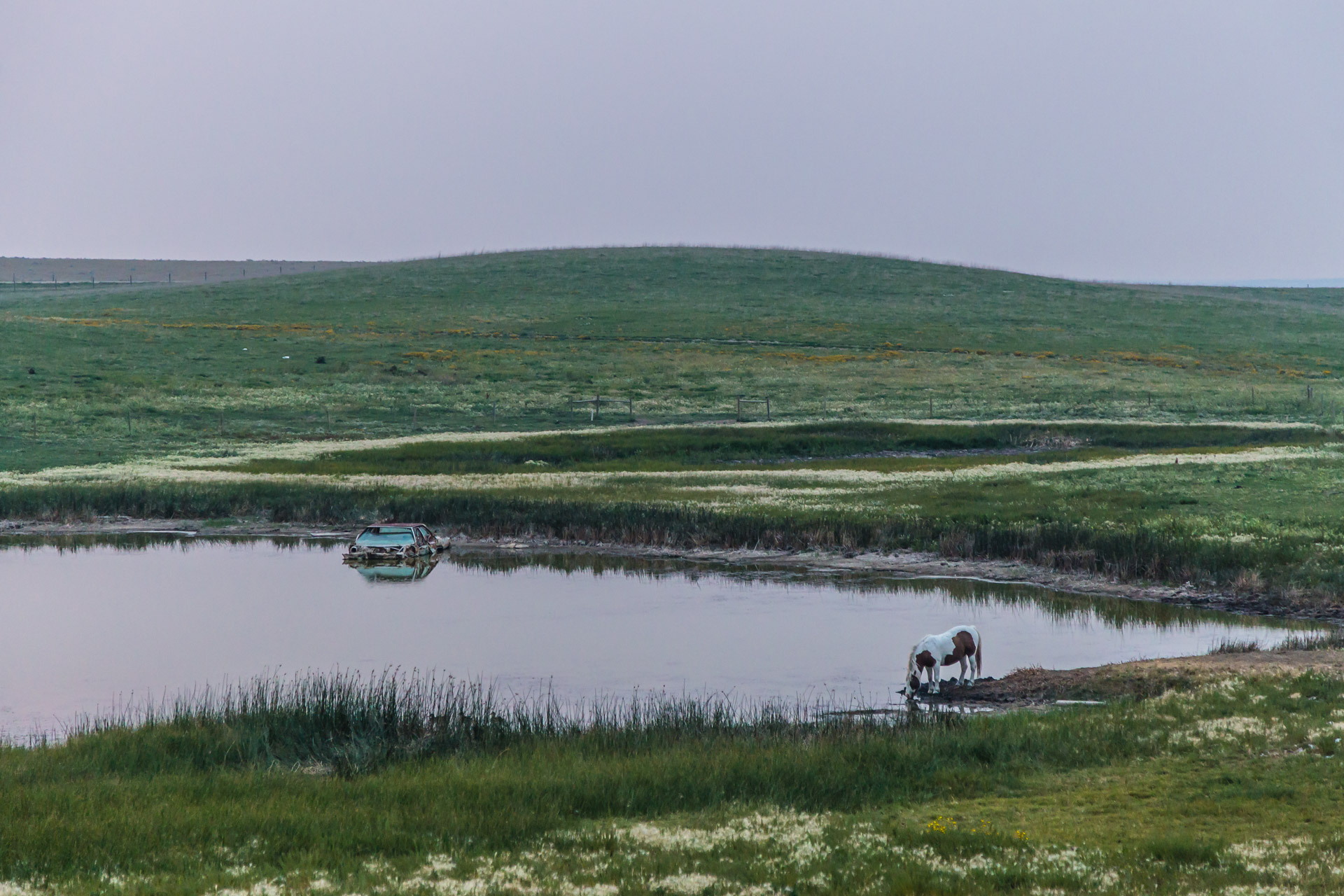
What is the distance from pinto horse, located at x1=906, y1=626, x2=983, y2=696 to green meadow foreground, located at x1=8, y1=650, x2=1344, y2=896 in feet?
9.28

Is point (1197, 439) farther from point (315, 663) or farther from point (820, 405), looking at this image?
point (315, 663)

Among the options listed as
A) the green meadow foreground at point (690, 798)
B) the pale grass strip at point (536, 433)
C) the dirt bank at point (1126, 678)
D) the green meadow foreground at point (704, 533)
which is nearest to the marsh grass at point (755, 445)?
the green meadow foreground at point (704, 533)

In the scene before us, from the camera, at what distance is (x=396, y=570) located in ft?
125

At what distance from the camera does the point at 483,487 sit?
50.1 meters

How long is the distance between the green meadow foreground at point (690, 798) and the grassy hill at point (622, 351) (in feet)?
154

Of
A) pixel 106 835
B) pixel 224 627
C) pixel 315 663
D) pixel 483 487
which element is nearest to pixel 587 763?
→ pixel 106 835

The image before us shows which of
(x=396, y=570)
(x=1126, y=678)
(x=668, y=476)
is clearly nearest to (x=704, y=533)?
(x=396, y=570)

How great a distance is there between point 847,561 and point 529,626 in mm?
11632

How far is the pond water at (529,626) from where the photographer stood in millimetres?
24219

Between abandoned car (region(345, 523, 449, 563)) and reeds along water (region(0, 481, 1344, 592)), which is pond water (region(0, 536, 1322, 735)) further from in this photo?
reeds along water (region(0, 481, 1344, 592))

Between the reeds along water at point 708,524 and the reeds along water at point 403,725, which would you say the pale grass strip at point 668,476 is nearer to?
the reeds along water at point 708,524

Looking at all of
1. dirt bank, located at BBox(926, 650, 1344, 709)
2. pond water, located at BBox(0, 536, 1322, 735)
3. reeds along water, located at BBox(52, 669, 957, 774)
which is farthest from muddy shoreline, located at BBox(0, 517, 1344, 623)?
reeds along water, located at BBox(52, 669, 957, 774)

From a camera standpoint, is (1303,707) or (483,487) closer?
(1303,707)

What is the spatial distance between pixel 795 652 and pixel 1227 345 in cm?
10858
